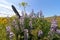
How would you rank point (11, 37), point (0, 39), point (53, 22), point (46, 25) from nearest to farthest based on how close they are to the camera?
point (53, 22) → point (11, 37) → point (46, 25) → point (0, 39)

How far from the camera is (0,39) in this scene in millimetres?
4379

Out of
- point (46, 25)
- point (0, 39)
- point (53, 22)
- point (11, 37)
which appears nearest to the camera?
point (53, 22)

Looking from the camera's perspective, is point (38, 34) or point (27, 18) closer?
point (38, 34)

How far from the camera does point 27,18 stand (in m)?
3.97

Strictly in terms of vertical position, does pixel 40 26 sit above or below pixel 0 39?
above

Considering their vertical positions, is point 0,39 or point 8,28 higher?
point 8,28

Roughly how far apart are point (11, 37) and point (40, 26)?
1.87ft

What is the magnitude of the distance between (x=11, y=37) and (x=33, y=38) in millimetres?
405

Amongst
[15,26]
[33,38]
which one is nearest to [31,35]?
[33,38]

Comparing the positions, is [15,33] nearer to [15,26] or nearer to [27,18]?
[15,26]

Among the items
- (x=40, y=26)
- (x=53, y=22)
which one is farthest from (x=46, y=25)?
(x=53, y=22)

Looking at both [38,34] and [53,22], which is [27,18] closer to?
[38,34]

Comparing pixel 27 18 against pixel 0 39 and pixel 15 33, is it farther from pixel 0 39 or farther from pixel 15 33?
pixel 0 39

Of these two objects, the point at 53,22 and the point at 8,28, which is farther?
the point at 8,28
